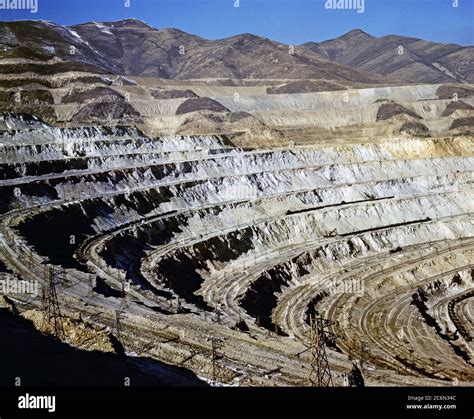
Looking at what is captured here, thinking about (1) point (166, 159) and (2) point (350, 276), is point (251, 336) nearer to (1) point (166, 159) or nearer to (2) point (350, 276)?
(2) point (350, 276)

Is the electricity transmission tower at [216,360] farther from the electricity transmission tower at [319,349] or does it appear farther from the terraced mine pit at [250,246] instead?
the electricity transmission tower at [319,349]

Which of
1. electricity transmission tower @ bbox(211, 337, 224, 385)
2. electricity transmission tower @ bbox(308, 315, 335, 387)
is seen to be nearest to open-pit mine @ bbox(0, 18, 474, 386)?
electricity transmission tower @ bbox(211, 337, 224, 385)

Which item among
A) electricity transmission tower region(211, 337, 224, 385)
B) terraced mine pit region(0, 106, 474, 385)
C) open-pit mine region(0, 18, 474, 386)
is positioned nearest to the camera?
electricity transmission tower region(211, 337, 224, 385)

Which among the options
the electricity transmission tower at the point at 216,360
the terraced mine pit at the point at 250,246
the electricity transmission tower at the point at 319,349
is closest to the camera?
the electricity transmission tower at the point at 319,349

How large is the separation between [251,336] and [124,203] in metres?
34.6

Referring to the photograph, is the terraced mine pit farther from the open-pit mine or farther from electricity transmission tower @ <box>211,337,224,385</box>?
electricity transmission tower @ <box>211,337,224,385</box>

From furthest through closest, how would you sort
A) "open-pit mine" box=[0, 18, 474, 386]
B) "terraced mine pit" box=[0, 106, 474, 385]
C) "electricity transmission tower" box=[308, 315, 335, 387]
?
"terraced mine pit" box=[0, 106, 474, 385], "open-pit mine" box=[0, 18, 474, 386], "electricity transmission tower" box=[308, 315, 335, 387]

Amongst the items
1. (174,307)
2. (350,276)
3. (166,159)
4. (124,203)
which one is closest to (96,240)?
(124,203)

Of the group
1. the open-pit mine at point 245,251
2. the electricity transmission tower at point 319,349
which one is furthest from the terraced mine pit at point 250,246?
the electricity transmission tower at point 319,349

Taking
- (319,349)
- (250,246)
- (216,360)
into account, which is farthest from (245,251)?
(319,349)

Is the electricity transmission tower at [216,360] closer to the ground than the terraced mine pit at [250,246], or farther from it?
closer to the ground

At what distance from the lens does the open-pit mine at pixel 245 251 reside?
30.2 meters

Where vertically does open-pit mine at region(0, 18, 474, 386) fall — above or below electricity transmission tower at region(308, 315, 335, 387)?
above

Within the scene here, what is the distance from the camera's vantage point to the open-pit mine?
3016cm
